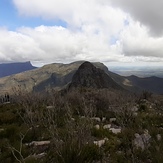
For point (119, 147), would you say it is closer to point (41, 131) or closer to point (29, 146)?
point (29, 146)

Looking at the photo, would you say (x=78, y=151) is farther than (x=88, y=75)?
No

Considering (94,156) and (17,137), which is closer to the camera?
(94,156)

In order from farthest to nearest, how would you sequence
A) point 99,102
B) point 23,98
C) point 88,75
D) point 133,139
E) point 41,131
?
point 88,75 < point 99,102 < point 23,98 < point 41,131 < point 133,139

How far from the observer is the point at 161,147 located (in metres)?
6.06

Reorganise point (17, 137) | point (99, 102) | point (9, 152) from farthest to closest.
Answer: point (99, 102) → point (17, 137) → point (9, 152)

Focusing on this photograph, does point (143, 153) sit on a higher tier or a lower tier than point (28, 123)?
higher

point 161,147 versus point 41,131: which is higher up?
point 161,147

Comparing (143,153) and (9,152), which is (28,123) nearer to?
(9,152)

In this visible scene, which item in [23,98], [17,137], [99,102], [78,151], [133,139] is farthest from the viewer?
[99,102]

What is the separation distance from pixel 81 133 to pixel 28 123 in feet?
20.2

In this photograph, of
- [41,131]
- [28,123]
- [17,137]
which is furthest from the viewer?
[28,123]

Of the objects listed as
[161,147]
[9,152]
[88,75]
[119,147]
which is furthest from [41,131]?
[88,75]

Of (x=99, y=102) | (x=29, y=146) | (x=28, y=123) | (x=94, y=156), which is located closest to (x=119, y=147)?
(x=94, y=156)

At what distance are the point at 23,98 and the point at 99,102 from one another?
33.3 feet
